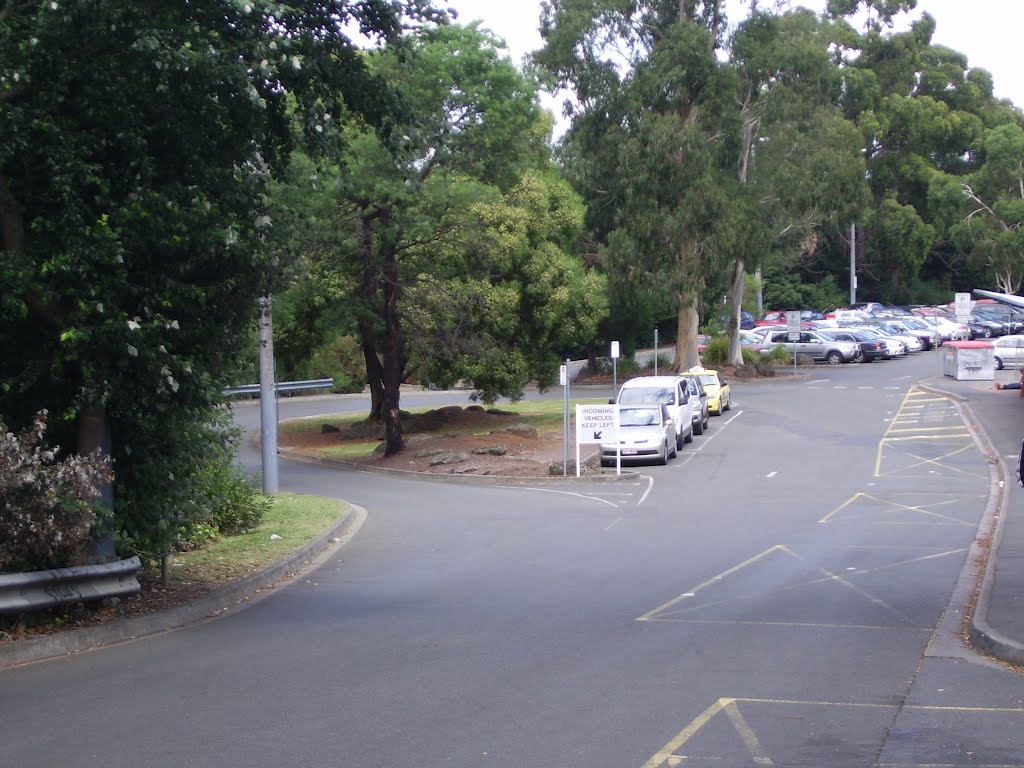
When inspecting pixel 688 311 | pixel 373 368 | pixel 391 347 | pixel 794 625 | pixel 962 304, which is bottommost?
pixel 794 625

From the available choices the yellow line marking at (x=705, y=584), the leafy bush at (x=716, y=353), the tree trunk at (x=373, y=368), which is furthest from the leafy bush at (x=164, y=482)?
the leafy bush at (x=716, y=353)

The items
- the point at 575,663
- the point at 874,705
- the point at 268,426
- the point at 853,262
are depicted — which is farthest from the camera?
the point at 853,262

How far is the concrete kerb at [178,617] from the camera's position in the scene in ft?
31.8

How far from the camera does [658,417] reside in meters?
30.0

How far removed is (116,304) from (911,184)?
7516cm

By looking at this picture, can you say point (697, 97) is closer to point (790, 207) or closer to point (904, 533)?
point (790, 207)

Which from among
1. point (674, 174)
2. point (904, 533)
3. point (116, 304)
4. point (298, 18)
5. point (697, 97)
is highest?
point (697, 97)

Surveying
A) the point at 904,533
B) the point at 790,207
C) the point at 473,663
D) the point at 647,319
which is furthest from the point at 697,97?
the point at 473,663

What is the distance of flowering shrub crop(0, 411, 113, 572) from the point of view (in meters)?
9.73

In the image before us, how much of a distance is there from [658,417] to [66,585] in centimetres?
2118

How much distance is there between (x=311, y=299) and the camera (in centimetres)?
3244

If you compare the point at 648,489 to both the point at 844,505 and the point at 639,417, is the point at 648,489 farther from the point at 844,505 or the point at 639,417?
the point at 639,417

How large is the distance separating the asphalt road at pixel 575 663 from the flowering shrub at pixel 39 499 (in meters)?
1.07

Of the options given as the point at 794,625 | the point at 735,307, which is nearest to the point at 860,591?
the point at 794,625
